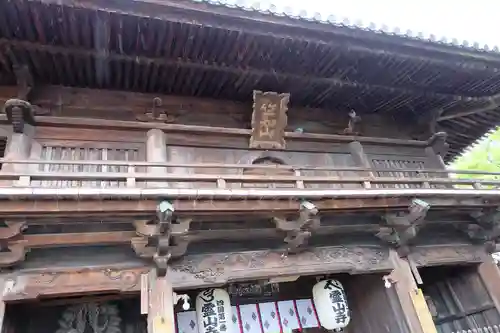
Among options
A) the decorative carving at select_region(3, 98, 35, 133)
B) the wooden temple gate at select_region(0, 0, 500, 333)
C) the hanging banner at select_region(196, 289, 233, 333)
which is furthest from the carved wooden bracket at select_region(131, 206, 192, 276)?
the decorative carving at select_region(3, 98, 35, 133)

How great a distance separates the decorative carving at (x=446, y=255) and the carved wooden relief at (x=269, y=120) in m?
3.24

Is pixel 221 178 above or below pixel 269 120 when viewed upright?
below

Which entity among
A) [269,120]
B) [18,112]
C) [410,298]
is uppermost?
[269,120]

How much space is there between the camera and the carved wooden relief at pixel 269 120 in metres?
7.20

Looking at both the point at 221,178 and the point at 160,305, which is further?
the point at 221,178

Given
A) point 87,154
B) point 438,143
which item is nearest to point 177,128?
point 87,154

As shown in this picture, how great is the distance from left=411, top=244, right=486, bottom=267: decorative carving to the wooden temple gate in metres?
0.03

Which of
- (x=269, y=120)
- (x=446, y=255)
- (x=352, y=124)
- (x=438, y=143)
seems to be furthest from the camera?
(x=438, y=143)

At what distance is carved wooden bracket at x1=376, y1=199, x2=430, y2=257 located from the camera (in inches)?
248

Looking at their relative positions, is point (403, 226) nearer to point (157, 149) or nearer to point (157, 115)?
point (157, 149)

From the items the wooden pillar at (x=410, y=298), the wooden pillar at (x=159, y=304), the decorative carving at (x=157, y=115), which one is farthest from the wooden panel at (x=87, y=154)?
the wooden pillar at (x=410, y=298)

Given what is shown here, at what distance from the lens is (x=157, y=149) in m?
6.61

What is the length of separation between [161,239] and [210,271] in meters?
0.97

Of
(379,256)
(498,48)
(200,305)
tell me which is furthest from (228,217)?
(498,48)
